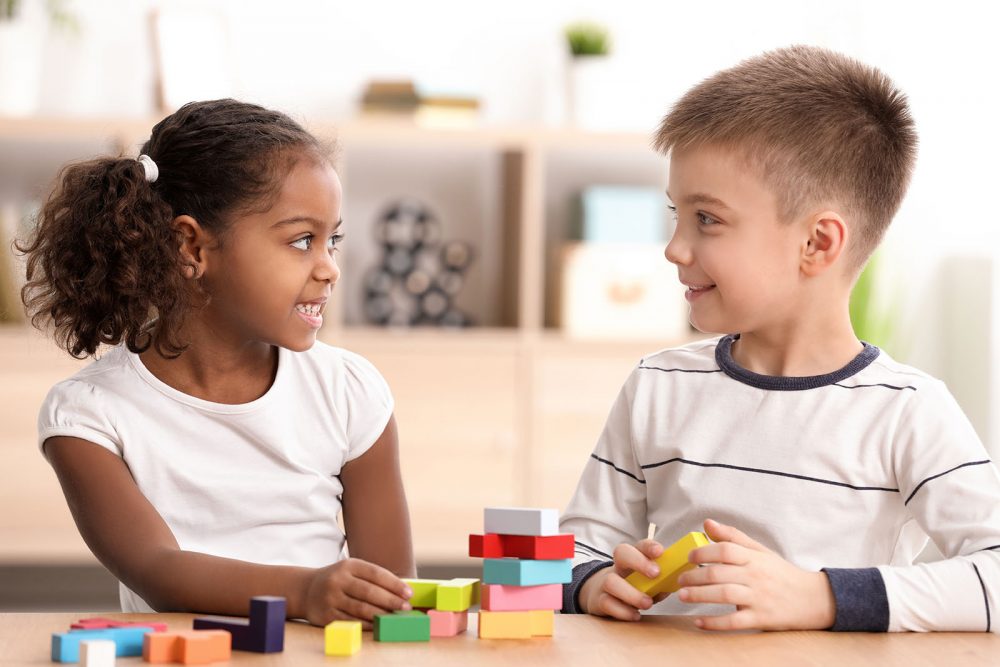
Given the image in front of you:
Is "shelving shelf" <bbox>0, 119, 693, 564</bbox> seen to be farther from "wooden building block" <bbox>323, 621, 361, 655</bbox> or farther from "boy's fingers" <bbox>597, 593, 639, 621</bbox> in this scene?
"wooden building block" <bbox>323, 621, 361, 655</bbox>

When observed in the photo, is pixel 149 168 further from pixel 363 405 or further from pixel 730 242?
pixel 730 242

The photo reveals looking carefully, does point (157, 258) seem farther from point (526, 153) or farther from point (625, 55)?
point (625, 55)

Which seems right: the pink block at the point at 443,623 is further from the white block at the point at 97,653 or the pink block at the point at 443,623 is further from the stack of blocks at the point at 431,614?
the white block at the point at 97,653

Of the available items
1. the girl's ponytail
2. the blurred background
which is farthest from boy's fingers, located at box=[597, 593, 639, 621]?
the blurred background

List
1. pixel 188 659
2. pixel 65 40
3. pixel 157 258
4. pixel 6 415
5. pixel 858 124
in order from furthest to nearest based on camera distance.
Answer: pixel 65 40
pixel 6 415
pixel 157 258
pixel 858 124
pixel 188 659

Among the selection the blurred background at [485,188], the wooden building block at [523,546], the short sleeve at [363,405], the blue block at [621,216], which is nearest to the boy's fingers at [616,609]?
the wooden building block at [523,546]

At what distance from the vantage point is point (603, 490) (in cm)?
135

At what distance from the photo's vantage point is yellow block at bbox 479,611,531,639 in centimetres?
100

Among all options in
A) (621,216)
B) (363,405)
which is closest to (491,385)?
(621,216)

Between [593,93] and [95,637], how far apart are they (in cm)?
274

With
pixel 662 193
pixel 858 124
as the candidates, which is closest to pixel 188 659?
pixel 858 124

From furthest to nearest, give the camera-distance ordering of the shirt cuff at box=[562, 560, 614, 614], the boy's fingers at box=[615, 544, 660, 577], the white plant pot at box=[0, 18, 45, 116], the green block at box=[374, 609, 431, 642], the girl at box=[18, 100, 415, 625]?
the white plant pot at box=[0, 18, 45, 116] → the girl at box=[18, 100, 415, 625] → the shirt cuff at box=[562, 560, 614, 614] → the boy's fingers at box=[615, 544, 660, 577] → the green block at box=[374, 609, 431, 642]

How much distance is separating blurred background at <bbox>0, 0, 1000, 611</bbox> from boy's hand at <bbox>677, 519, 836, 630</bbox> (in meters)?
2.22

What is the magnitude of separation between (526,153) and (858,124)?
2059mm
